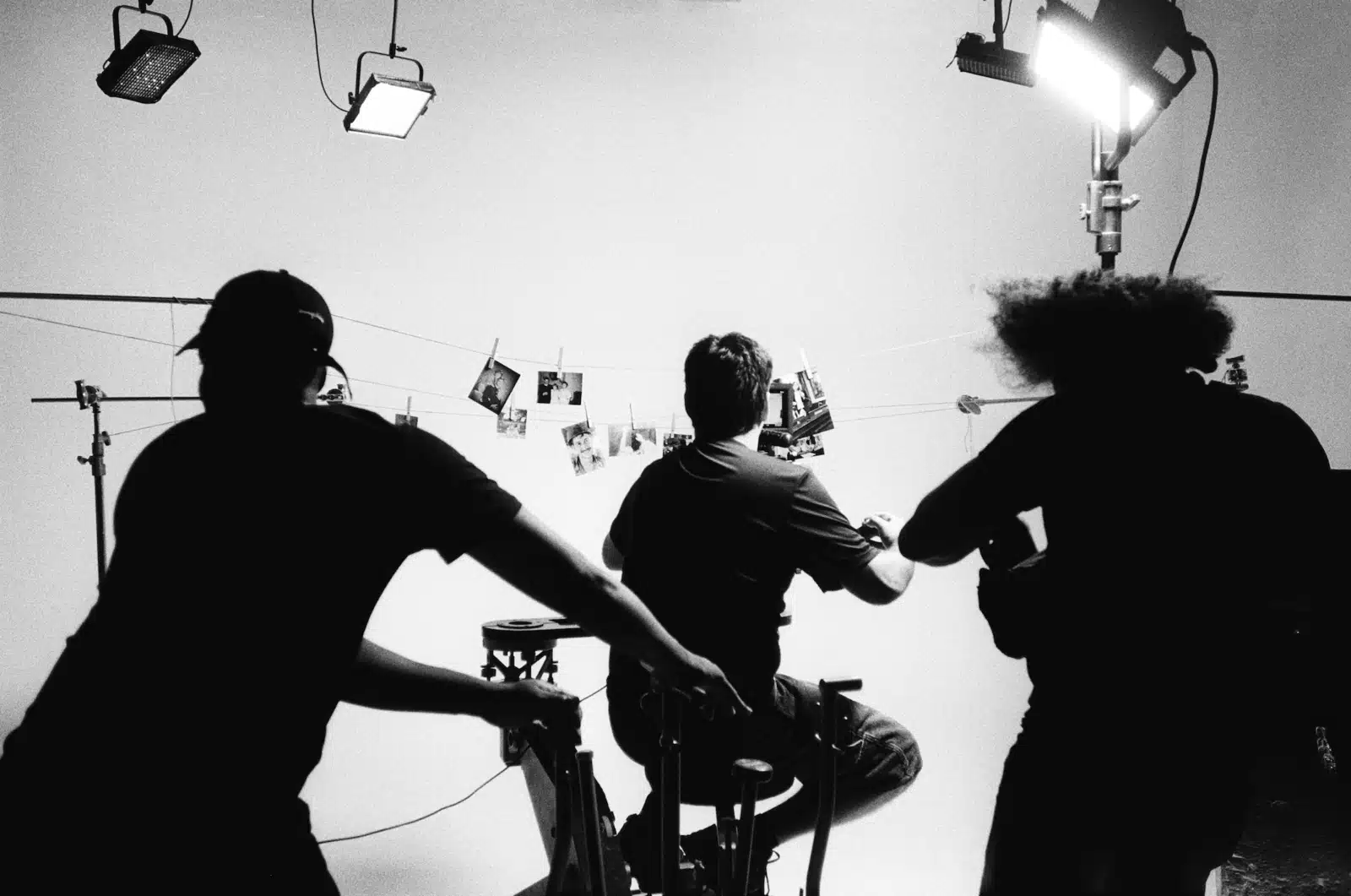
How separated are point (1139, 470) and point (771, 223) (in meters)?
1.95

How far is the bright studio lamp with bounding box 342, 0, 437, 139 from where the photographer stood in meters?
2.54

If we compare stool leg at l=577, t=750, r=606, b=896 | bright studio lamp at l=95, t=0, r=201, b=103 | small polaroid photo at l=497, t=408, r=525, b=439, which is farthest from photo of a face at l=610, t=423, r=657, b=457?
stool leg at l=577, t=750, r=606, b=896

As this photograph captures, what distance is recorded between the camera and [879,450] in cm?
324

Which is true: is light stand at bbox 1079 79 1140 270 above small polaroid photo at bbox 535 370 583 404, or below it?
above

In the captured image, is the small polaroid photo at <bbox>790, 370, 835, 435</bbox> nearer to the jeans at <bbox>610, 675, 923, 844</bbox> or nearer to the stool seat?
the jeans at <bbox>610, 675, 923, 844</bbox>

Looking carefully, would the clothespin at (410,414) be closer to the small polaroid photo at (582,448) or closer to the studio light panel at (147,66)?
the small polaroid photo at (582,448)

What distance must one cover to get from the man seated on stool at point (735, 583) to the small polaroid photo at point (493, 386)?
1.00 m

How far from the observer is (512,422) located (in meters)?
3.00

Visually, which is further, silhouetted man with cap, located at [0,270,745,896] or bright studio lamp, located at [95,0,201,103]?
bright studio lamp, located at [95,0,201,103]

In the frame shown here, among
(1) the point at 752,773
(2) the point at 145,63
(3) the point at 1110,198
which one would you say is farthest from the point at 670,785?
(2) the point at 145,63

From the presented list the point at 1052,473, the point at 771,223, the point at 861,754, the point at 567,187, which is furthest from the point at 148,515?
the point at 771,223

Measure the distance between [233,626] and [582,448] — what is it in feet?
6.74

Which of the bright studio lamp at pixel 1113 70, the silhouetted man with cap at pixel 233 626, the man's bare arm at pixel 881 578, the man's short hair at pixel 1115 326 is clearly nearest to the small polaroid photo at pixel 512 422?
the man's bare arm at pixel 881 578

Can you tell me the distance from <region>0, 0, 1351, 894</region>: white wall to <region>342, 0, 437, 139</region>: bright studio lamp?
0.74ft
